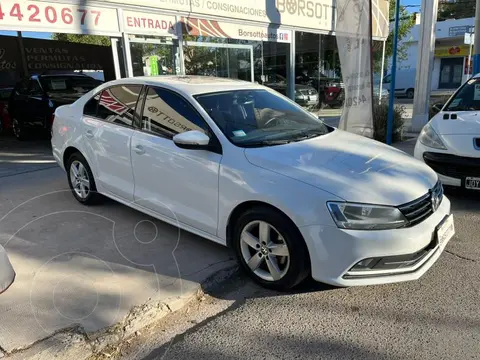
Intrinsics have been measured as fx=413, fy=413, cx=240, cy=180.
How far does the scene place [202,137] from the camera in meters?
3.41

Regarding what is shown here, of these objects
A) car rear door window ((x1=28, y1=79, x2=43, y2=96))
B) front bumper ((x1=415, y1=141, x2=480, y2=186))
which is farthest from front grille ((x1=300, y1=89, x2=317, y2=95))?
front bumper ((x1=415, y1=141, x2=480, y2=186))

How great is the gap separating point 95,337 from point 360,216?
1.91 meters

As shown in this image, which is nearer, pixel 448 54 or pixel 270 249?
pixel 270 249

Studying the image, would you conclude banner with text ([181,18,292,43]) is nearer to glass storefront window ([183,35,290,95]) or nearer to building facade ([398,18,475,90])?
glass storefront window ([183,35,290,95])

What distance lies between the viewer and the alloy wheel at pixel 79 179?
4.96 metres

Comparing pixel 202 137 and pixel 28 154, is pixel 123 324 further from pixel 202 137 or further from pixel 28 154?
pixel 28 154

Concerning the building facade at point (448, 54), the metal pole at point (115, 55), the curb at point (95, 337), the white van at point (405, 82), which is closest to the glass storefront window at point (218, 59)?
the metal pole at point (115, 55)

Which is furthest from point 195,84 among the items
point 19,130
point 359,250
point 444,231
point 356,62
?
point 19,130

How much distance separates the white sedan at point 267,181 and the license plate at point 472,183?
1.56 meters

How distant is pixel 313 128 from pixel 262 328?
6.73 feet

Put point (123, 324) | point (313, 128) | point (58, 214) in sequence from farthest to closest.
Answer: point (58, 214)
point (313, 128)
point (123, 324)

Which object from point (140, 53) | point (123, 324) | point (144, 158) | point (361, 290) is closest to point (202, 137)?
point (144, 158)

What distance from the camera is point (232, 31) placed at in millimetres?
10914

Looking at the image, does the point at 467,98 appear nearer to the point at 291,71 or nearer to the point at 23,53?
the point at 291,71
